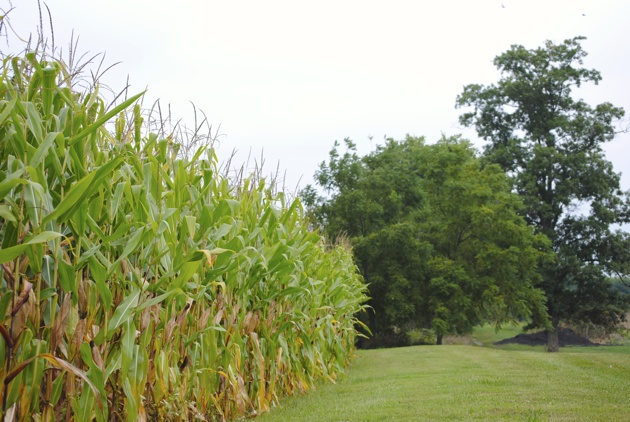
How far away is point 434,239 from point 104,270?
21.8m

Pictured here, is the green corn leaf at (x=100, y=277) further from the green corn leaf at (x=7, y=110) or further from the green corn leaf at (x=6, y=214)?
the green corn leaf at (x=7, y=110)

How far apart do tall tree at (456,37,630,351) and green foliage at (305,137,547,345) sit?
9.90 feet

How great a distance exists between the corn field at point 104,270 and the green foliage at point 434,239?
55.9 feet

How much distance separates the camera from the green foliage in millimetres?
21984

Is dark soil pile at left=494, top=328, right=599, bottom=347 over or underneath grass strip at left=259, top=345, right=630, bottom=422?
underneath

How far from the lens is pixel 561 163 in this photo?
27.8 metres

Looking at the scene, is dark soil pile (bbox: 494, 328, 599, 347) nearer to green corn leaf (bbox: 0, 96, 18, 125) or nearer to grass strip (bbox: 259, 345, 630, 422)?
grass strip (bbox: 259, 345, 630, 422)

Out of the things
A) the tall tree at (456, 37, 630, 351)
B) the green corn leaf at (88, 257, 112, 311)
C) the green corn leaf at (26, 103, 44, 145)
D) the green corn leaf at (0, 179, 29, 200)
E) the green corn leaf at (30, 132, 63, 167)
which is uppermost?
the tall tree at (456, 37, 630, 351)

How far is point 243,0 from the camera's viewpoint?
9.70 meters

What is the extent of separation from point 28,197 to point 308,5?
8.93 m

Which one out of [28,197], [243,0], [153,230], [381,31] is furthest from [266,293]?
[381,31]

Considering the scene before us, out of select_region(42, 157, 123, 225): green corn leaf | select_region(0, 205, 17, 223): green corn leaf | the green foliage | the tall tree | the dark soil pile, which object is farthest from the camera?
the dark soil pile

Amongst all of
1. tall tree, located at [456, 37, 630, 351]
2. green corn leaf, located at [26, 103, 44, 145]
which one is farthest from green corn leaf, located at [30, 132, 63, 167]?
tall tree, located at [456, 37, 630, 351]

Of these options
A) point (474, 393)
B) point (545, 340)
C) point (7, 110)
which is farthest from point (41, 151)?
point (545, 340)
